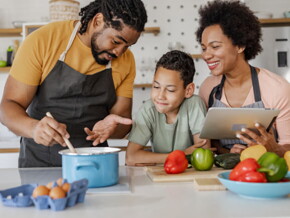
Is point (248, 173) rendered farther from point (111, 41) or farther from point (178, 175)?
point (111, 41)

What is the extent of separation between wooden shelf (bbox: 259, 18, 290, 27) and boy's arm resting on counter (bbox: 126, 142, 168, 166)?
7.41 feet

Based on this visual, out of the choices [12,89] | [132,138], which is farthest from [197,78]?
[12,89]

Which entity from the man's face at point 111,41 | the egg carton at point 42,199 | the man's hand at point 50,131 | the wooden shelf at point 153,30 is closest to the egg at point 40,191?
the egg carton at point 42,199

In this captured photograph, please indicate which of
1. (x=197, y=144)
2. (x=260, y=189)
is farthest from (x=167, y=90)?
(x=260, y=189)

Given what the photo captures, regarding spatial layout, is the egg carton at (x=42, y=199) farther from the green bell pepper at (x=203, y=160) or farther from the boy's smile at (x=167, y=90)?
the boy's smile at (x=167, y=90)

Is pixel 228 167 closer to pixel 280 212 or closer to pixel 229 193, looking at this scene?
pixel 229 193

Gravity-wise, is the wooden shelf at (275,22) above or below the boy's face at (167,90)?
above

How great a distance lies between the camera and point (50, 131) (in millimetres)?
1324

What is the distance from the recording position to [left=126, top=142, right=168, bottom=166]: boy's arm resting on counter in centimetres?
171

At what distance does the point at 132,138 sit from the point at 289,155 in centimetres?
76

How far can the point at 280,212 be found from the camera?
92 cm

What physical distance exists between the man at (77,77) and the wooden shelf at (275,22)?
2029mm

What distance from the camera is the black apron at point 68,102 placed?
1.81m

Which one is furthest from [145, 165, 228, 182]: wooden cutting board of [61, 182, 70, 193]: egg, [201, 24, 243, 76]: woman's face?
[201, 24, 243, 76]: woman's face
